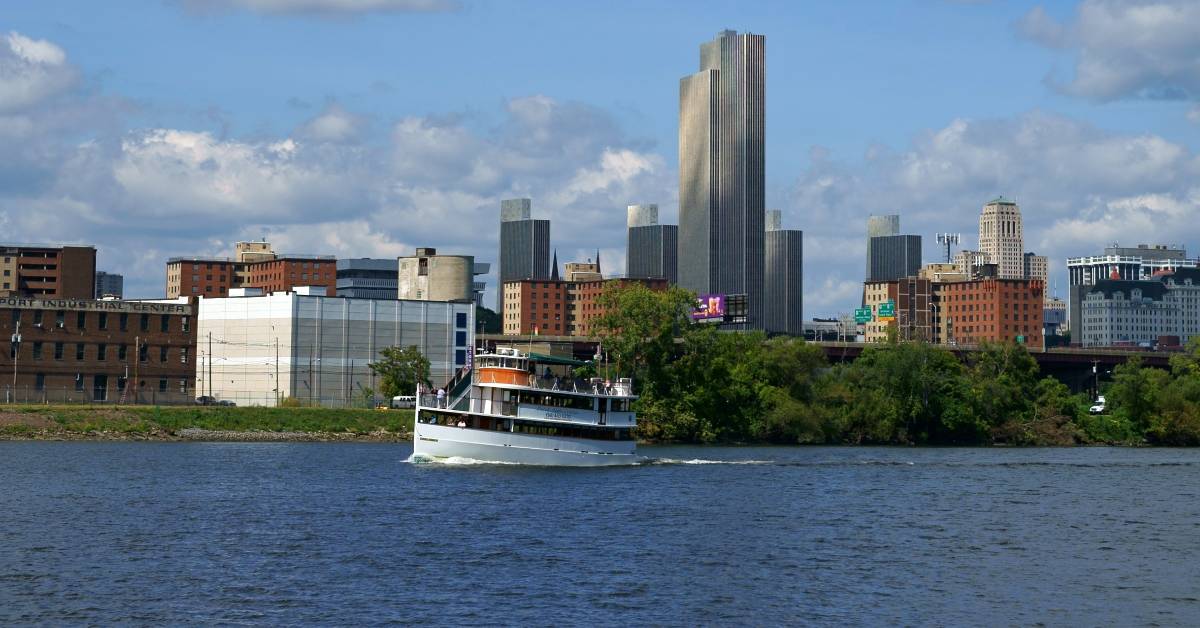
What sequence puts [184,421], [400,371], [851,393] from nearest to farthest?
[184,421], [851,393], [400,371]

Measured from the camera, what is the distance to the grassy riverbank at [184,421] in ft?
456

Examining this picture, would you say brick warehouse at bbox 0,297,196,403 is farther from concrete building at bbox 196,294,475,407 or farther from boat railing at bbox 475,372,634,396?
boat railing at bbox 475,372,634,396

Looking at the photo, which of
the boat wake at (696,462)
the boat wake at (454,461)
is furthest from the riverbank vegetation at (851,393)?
the boat wake at (454,461)

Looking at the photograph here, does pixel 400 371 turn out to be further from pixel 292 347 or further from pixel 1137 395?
pixel 1137 395

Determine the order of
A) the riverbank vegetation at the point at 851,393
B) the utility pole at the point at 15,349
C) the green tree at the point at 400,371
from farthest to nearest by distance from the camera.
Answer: the green tree at the point at 400,371 → the utility pole at the point at 15,349 → the riverbank vegetation at the point at 851,393

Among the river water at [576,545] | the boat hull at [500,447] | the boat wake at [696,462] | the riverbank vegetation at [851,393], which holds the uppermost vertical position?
the riverbank vegetation at [851,393]

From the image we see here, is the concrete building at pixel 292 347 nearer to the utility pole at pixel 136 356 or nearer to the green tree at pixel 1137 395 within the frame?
the utility pole at pixel 136 356

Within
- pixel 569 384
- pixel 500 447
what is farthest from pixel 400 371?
pixel 500 447

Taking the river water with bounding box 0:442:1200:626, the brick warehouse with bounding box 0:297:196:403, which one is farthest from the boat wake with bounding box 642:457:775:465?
the brick warehouse with bounding box 0:297:196:403

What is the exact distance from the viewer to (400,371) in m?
182

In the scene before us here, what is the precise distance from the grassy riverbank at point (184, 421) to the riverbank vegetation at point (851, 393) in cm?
2616

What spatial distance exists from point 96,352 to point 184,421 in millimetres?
29528

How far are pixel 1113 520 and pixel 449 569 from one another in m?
40.0

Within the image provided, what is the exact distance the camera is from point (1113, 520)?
272 ft
